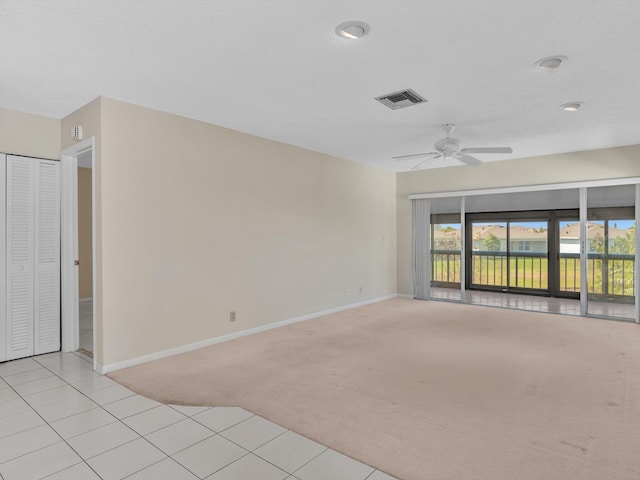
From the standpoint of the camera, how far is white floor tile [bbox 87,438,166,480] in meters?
2.09

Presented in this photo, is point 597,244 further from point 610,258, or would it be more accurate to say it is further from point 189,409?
point 189,409

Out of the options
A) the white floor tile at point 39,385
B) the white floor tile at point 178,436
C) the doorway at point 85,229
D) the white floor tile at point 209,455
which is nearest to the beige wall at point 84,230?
the doorway at point 85,229

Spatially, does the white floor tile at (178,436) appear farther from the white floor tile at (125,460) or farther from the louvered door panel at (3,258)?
the louvered door panel at (3,258)

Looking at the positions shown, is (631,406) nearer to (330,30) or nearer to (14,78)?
(330,30)

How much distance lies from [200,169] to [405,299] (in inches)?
194

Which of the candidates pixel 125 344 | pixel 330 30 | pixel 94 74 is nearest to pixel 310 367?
pixel 125 344

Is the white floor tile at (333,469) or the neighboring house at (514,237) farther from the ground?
the neighboring house at (514,237)

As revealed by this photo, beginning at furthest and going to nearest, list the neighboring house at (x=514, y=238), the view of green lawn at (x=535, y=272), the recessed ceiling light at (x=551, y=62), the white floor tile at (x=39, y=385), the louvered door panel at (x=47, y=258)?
the neighboring house at (x=514, y=238) → the view of green lawn at (x=535, y=272) → the louvered door panel at (x=47, y=258) → the white floor tile at (x=39, y=385) → the recessed ceiling light at (x=551, y=62)

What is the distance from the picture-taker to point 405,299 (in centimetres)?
765

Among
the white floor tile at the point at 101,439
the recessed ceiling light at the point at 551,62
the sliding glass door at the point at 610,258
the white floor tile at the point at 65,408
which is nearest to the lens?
the white floor tile at the point at 101,439

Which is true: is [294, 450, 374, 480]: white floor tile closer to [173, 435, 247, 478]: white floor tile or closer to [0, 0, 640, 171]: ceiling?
[173, 435, 247, 478]: white floor tile

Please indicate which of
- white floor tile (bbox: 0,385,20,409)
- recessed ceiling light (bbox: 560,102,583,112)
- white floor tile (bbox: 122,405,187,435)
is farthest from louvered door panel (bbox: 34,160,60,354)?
recessed ceiling light (bbox: 560,102,583,112)

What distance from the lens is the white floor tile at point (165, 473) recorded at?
2.04 m

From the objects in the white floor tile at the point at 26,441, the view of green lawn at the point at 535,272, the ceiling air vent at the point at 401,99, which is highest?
the ceiling air vent at the point at 401,99
